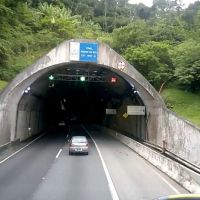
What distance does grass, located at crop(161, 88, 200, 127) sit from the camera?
3728 centimetres

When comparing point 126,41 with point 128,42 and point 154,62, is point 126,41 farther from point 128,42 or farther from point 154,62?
point 154,62

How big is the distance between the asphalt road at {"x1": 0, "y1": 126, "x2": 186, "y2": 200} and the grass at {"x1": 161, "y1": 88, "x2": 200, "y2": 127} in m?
10.3

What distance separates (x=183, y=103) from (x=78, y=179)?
23.1 meters

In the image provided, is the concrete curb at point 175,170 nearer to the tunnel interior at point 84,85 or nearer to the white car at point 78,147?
the white car at point 78,147

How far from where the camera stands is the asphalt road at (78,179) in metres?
15.7

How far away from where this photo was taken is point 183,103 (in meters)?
40.9

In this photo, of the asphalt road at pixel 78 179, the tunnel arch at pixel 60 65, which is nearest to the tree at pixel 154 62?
the tunnel arch at pixel 60 65

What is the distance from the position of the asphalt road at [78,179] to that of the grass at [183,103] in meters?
10.3

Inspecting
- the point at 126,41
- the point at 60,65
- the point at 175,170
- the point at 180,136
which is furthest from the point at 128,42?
the point at 175,170

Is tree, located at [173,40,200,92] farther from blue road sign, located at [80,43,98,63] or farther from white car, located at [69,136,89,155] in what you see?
white car, located at [69,136,89,155]

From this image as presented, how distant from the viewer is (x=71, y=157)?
30422 millimetres

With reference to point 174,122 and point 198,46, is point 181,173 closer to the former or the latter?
point 174,122

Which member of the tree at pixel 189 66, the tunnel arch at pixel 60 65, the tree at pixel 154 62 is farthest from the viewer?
the tree at pixel 154 62

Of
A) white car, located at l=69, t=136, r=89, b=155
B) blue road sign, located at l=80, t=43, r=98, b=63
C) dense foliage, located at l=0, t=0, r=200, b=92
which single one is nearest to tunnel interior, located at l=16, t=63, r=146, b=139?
blue road sign, located at l=80, t=43, r=98, b=63
